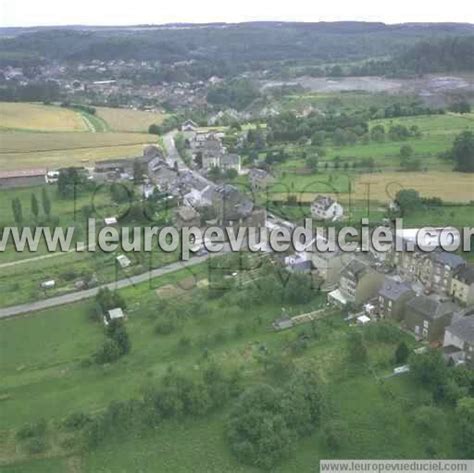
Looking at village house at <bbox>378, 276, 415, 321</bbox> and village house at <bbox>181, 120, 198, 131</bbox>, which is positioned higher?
village house at <bbox>181, 120, 198, 131</bbox>

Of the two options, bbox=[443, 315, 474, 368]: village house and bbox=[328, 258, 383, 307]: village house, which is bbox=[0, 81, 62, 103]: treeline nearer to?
bbox=[328, 258, 383, 307]: village house

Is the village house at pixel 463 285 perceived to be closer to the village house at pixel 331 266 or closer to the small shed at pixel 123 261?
the village house at pixel 331 266

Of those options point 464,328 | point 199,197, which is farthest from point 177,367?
point 199,197

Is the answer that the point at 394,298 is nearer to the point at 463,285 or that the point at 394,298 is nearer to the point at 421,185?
the point at 463,285

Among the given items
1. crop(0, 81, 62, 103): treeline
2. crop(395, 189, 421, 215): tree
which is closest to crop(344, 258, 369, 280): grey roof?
crop(395, 189, 421, 215): tree

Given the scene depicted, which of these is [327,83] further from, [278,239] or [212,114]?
[278,239]
